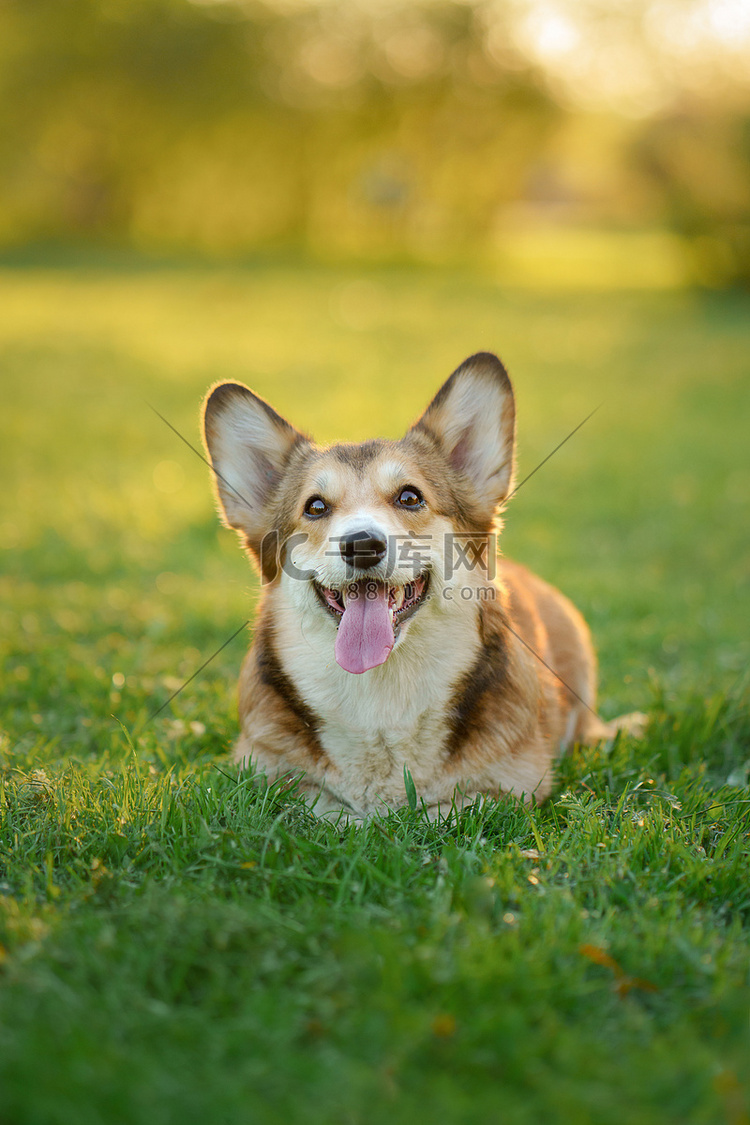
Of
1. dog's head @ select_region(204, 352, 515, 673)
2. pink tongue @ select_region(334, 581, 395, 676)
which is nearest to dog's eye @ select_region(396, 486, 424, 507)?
dog's head @ select_region(204, 352, 515, 673)

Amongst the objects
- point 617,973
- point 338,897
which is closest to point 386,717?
point 338,897

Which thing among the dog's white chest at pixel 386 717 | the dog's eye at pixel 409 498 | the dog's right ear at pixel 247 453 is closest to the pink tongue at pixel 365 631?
the dog's white chest at pixel 386 717

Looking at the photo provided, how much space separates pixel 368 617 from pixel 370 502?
0.47 m

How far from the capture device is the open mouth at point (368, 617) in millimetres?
3287

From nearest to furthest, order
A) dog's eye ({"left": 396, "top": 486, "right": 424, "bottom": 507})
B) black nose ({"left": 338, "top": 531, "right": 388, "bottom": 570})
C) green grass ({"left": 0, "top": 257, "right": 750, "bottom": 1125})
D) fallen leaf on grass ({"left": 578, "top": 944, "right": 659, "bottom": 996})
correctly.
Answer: green grass ({"left": 0, "top": 257, "right": 750, "bottom": 1125})
fallen leaf on grass ({"left": 578, "top": 944, "right": 659, "bottom": 996})
black nose ({"left": 338, "top": 531, "right": 388, "bottom": 570})
dog's eye ({"left": 396, "top": 486, "right": 424, "bottom": 507})

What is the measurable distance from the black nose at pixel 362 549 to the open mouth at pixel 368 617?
0.11 meters

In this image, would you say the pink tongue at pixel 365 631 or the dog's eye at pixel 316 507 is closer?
the pink tongue at pixel 365 631

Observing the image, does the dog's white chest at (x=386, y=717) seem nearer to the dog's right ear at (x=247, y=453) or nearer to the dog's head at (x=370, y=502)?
the dog's head at (x=370, y=502)

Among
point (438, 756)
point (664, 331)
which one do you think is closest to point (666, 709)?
point (438, 756)

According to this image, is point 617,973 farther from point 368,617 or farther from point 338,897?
point 368,617

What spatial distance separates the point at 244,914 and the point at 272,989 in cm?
28

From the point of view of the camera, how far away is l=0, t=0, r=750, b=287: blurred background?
30.6 m

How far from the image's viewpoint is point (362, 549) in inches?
124

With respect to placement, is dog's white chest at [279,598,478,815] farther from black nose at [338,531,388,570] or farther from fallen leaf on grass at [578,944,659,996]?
fallen leaf on grass at [578,944,659,996]
